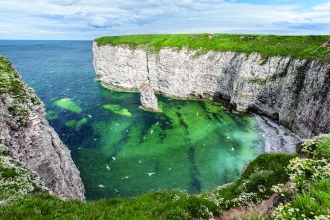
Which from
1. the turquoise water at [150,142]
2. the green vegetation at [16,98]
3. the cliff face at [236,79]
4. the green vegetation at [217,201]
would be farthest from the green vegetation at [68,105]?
the green vegetation at [217,201]

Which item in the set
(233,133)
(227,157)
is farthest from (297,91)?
(227,157)

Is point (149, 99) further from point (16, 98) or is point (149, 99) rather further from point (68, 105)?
point (16, 98)

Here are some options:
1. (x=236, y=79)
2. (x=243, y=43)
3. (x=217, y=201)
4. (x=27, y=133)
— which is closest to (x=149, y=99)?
(x=236, y=79)

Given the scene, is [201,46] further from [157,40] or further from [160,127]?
[160,127]

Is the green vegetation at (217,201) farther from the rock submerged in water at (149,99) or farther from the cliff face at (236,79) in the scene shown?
the rock submerged in water at (149,99)

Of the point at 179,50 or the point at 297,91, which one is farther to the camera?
the point at 179,50
